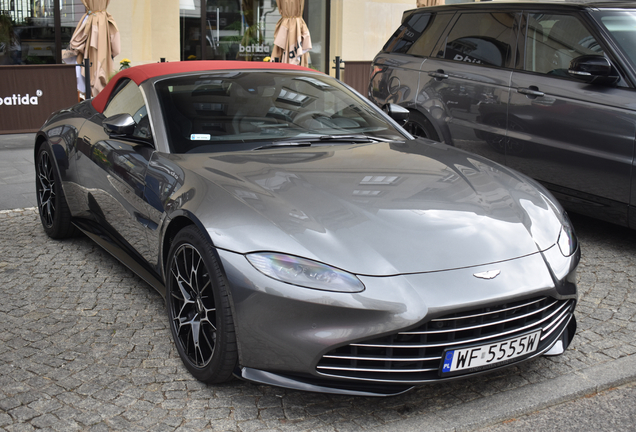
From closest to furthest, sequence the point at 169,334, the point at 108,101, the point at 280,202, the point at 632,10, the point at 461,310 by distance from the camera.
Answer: the point at 461,310
the point at 280,202
the point at 169,334
the point at 108,101
the point at 632,10

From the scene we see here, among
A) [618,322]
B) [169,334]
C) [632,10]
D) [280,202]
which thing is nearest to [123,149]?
[169,334]

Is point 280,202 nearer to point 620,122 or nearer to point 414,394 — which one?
point 414,394

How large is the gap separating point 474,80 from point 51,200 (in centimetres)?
371

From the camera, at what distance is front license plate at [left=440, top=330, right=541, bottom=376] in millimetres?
2793

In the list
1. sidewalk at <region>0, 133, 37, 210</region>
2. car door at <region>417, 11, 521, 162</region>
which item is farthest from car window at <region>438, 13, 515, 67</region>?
sidewalk at <region>0, 133, 37, 210</region>

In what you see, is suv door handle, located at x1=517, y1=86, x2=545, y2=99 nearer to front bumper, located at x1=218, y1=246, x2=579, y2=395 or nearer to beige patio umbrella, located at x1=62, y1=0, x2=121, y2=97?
front bumper, located at x1=218, y1=246, x2=579, y2=395

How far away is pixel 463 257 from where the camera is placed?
115 inches

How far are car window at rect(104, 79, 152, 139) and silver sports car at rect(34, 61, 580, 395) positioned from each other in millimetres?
19

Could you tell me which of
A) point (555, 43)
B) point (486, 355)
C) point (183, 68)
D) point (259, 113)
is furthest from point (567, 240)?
point (555, 43)

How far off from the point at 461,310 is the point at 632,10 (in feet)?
12.6

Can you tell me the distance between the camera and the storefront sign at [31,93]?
990 centimetres

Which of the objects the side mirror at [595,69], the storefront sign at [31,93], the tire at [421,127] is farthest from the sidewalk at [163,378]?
the storefront sign at [31,93]

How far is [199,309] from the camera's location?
3.19 meters

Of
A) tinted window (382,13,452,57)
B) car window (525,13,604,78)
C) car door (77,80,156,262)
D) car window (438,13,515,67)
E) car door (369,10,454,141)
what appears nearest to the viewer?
car door (77,80,156,262)
